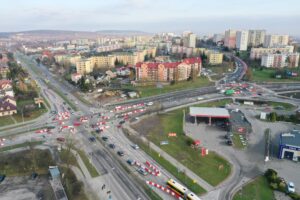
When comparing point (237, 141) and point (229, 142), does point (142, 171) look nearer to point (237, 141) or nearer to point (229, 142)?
point (229, 142)

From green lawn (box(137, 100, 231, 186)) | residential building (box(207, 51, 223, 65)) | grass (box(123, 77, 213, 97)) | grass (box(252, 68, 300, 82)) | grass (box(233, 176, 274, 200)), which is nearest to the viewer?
grass (box(233, 176, 274, 200))

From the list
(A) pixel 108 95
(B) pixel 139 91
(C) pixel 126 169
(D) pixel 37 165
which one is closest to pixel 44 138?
(D) pixel 37 165

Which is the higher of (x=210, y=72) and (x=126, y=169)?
(x=210, y=72)

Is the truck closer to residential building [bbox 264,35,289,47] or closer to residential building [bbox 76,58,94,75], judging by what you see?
residential building [bbox 76,58,94,75]

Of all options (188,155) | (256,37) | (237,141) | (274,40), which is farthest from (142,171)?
(256,37)

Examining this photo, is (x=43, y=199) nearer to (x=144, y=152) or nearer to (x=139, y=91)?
(x=144, y=152)

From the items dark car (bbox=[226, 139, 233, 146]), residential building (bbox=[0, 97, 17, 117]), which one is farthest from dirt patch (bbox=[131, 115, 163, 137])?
residential building (bbox=[0, 97, 17, 117])

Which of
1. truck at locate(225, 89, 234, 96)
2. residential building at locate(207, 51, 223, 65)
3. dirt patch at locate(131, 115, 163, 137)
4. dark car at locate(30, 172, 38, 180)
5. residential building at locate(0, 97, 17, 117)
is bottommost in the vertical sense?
dark car at locate(30, 172, 38, 180)
